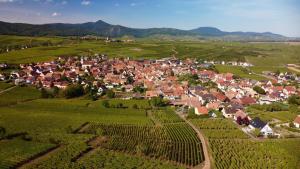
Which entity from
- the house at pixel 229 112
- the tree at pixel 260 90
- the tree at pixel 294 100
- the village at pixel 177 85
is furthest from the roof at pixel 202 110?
the tree at pixel 260 90

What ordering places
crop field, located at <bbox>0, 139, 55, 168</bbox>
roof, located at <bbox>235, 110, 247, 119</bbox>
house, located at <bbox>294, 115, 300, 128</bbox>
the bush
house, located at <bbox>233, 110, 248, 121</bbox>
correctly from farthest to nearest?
the bush, roof, located at <bbox>235, 110, 247, 119</bbox>, house, located at <bbox>233, 110, 248, 121</bbox>, house, located at <bbox>294, 115, 300, 128</bbox>, crop field, located at <bbox>0, 139, 55, 168</bbox>

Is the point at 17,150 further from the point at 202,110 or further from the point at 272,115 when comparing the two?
the point at 272,115

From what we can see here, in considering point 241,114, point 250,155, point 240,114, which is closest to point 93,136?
point 250,155

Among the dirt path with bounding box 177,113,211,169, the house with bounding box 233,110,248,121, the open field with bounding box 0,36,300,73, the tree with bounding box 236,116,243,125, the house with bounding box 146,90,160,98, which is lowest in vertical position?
the dirt path with bounding box 177,113,211,169

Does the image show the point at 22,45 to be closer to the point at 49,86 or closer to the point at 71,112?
the point at 49,86

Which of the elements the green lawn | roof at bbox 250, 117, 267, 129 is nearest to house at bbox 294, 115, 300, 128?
roof at bbox 250, 117, 267, 129

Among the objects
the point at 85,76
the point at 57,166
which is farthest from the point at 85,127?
the point at 85,76

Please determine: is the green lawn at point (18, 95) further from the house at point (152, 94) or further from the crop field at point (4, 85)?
the house at point (152, 94)

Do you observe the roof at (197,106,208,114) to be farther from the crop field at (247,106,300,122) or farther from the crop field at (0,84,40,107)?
the crop field at (0,84,40,107)
